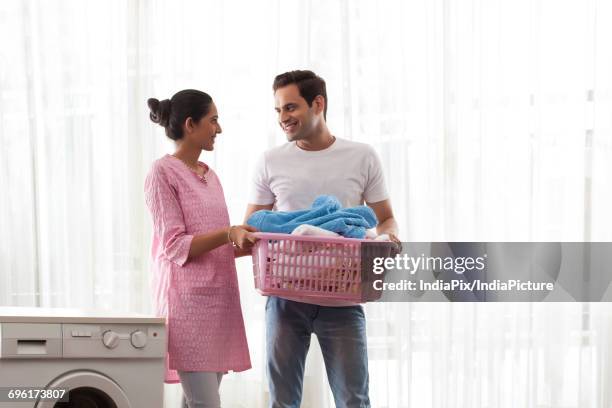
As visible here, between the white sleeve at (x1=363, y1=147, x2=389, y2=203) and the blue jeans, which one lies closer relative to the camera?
the blue jeans

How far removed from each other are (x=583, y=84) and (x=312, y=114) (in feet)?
5.35

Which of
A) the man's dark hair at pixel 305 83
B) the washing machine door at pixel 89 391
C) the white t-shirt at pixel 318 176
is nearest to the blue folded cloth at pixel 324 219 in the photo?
the white t-shirt at pixel 318 176

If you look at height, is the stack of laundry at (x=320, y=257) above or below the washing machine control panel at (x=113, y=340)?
above

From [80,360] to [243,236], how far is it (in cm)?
64

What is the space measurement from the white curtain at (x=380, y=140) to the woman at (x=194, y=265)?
1.26 m

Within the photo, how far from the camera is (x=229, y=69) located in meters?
3.78

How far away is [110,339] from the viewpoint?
2453 mm

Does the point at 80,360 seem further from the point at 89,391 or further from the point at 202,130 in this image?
the point at 202,130

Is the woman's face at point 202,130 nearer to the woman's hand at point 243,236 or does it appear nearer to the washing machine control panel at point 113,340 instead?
the woman's hand at point 243,236

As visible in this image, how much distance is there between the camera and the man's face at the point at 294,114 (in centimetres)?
249

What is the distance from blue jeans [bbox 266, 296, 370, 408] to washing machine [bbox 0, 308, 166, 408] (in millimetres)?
342

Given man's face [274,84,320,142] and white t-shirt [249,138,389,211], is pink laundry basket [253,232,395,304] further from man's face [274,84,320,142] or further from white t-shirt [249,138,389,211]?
man's face [274,84,320,142]

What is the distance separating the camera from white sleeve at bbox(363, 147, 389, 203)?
2.54m

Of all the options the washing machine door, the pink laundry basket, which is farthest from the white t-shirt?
the washing machine door
